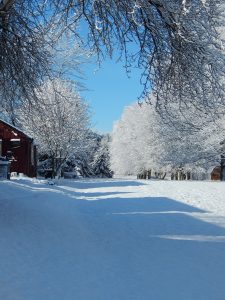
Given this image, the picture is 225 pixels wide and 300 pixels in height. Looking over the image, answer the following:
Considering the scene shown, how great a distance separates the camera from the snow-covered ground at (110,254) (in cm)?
491

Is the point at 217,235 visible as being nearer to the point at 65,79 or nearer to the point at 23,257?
the point at 23,257

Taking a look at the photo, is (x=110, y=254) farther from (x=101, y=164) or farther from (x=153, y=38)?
(x=101, y=164)

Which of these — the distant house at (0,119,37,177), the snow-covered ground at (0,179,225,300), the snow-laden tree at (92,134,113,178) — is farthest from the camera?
the snow-laden tree at (92,134,113,178)

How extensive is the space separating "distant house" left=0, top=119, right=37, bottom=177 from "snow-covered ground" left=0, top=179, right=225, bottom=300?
19.6 meters

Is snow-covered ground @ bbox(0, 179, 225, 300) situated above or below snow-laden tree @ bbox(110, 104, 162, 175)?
below

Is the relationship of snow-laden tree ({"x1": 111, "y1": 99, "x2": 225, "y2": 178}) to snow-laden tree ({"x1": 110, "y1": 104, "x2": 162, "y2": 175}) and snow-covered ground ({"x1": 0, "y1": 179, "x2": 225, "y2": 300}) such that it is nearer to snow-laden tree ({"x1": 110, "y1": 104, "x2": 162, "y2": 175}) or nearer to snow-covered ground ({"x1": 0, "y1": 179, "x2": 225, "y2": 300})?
snow-laden tree ({"x1": 110, "y1": 104, "x2": 162, "y2": 175})

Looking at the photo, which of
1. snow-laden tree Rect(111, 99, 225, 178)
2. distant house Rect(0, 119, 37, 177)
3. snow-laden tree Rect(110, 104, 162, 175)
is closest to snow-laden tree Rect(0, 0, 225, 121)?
snow-laden tree Rect(111, 99, 225, 178)

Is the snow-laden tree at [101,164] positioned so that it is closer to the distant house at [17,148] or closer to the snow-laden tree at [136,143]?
the snow-laden tree at [136,143]

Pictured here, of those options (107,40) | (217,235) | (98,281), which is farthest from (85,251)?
(107,40)

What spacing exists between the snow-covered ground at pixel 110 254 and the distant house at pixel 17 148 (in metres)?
19.6

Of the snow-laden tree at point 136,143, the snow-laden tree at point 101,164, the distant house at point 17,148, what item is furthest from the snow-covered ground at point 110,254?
the snow-laden tree at point 101,164

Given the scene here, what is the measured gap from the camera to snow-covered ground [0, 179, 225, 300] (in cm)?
491

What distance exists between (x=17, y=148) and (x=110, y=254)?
27.7m

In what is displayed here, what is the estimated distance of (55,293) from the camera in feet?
15.5
